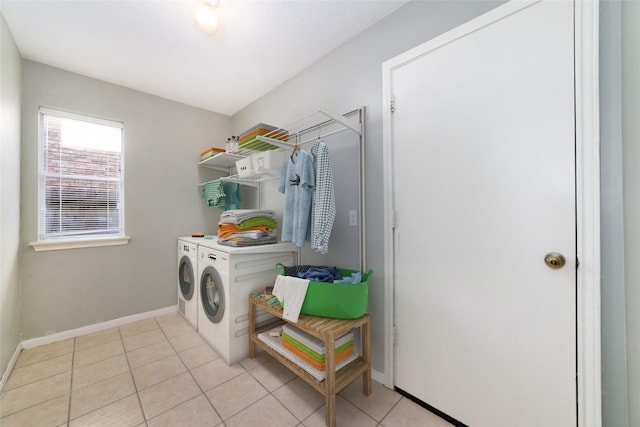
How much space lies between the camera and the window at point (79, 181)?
82.1 inches

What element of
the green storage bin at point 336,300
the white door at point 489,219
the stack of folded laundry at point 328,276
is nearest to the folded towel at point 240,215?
the stack of folded laundry at point 328,276

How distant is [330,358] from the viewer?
1220 millimetres

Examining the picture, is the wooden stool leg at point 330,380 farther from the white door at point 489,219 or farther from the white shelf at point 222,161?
the white shelf at point 222,161

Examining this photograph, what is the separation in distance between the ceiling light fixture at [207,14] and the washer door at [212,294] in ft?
5.44

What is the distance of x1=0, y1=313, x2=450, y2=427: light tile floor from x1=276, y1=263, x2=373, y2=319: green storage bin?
54 cm

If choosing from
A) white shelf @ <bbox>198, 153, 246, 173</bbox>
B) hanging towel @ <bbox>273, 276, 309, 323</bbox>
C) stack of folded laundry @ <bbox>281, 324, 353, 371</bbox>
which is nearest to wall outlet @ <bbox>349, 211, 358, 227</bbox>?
hanging towel @ <bbox>273, 276, 309, 323</bbox>

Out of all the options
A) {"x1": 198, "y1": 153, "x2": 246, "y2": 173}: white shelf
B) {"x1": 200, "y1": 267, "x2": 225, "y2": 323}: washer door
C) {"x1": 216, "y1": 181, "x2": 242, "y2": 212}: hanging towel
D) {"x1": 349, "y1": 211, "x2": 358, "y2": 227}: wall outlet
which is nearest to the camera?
{"x1": 349, "y1": 211, "x2": 358, "y2": 227}: wall outlet

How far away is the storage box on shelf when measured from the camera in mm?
1217

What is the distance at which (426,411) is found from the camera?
1.33 m

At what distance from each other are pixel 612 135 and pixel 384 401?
65.7 inches

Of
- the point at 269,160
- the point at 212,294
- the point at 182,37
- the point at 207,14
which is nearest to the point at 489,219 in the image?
the point at 269,160

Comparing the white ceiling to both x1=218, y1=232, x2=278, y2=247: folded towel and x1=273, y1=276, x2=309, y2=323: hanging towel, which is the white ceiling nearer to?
x1=218, y1=232, x2=278, y2=247: folded towel

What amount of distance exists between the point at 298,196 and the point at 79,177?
2.23 m

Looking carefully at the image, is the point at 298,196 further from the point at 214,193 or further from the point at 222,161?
the point at 222,161
